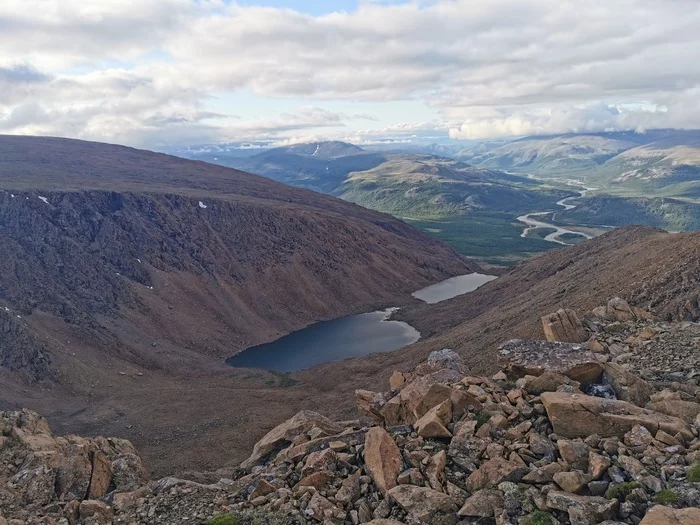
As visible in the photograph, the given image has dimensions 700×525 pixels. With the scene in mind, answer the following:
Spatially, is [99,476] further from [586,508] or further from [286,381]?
[286,381]

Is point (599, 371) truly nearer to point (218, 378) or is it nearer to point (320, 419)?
point (320, 419)

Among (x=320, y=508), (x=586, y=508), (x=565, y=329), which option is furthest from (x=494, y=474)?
(x=565, y=329)

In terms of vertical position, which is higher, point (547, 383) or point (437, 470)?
point (547, 383)

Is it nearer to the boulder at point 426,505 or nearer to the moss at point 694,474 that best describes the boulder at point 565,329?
the moss at point 694,474

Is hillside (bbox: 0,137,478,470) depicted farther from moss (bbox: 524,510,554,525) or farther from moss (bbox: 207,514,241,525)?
moss (bbox: 524,510,554,525)

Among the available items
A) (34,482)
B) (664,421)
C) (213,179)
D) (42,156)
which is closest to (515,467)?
(664,421)

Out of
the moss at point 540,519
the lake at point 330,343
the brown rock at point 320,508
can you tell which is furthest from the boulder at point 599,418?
the lake at point 330,343
